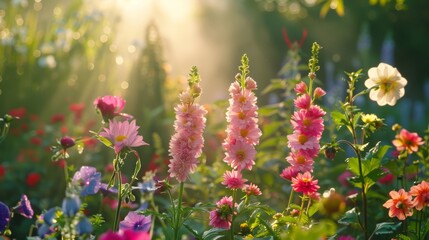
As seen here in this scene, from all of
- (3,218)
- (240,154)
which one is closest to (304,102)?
(240,154)

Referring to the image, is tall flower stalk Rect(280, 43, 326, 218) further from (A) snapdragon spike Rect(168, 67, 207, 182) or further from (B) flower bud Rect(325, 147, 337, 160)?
(A) snapdragon spike Rect(168, 67, 207, 182)

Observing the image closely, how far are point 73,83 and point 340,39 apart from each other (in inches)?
285

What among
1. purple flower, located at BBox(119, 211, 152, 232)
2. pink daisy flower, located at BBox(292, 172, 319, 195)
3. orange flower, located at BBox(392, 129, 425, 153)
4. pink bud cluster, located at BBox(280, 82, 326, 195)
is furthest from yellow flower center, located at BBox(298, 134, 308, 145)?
purple flower, located at BBox(119, 211, 152, 232)

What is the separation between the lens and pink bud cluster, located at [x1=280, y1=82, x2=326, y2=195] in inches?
62.7

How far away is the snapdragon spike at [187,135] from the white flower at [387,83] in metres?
0.52

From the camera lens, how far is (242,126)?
1.56 meters

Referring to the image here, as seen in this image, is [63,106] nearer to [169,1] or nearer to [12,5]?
[12,5]

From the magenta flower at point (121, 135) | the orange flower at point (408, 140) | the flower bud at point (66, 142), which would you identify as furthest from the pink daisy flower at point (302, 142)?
the flower bud at point (66, 142)

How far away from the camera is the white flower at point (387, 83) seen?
1.72 meters

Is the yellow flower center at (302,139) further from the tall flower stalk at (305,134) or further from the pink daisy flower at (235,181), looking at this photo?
the pink daisy flower at (235,181)

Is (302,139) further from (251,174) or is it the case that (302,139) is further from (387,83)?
(251,174)

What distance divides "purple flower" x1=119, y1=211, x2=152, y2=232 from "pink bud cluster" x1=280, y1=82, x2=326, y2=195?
0.40 metres

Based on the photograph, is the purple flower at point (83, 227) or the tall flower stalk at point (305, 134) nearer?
the purple flower at point (83, 227)

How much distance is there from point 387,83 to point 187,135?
60 cm
